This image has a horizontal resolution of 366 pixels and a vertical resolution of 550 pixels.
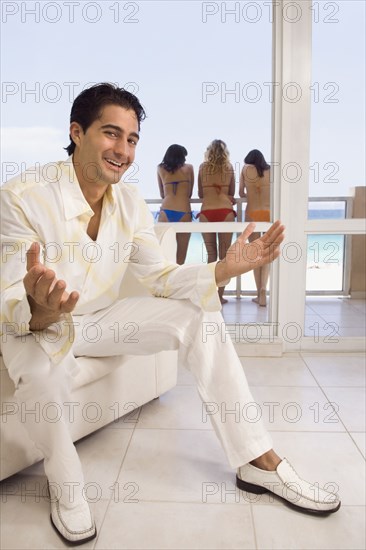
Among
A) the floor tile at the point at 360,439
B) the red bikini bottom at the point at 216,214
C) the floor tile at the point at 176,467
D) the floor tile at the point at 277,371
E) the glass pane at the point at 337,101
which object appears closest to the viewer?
the floor tile at the point at 176,467

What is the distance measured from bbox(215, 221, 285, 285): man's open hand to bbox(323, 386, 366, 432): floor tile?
0.92m

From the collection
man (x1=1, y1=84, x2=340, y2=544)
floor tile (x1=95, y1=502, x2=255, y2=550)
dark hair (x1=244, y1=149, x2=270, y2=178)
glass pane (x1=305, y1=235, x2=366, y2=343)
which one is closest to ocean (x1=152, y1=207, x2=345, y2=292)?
glass pane (x1=305, y1=235, x2=366, y2=343)

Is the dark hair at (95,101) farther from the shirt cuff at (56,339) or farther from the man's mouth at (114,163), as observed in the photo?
the shirt cuff at (56,339)

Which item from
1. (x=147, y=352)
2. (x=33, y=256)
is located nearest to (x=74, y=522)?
(x=147, y=352)

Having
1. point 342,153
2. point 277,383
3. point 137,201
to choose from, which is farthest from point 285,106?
point 277,383

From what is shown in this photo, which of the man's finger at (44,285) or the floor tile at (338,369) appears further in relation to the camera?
the floor tile at (338,369)

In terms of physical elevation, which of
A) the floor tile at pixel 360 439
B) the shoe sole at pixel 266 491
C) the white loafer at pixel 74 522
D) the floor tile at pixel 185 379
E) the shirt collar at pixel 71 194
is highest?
the shirt collar at pixel 71 194

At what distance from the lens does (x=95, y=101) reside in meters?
1.55

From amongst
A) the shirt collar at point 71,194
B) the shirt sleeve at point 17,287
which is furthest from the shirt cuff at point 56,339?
the shirt collar at point 71,194

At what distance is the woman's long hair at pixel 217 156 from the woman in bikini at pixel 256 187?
0.14 m

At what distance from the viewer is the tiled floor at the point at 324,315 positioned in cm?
313

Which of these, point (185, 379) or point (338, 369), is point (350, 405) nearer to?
point (338, 369)

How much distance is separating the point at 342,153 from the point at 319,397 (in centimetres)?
150

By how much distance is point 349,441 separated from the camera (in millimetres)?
1794
